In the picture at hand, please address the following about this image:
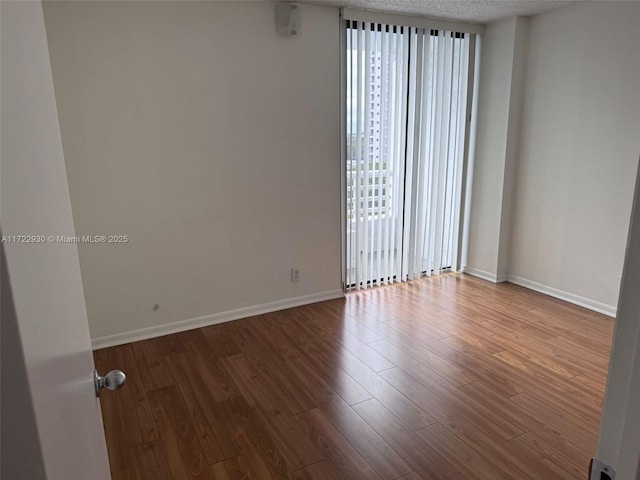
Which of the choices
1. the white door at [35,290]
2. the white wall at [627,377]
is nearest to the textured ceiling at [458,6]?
the white door at [35,290]

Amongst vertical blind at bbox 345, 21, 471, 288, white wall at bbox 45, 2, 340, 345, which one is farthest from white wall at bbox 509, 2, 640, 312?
white wall at bbox 45, 2, 340, 345

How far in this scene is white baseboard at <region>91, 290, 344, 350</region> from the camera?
10.5 feet

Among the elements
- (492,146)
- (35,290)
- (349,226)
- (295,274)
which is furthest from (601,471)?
(492,146)

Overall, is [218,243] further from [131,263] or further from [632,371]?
[632,371]

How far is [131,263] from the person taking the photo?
3.19m

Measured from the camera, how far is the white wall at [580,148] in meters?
3.33

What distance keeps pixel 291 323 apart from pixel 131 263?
50.7 inches

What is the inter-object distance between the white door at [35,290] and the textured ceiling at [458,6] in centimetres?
311

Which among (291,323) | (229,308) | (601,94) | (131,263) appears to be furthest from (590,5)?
(131,263)

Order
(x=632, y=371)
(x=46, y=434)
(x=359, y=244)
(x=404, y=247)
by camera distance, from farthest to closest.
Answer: (x=404, y=247) < (x=359, y=244) < (x=632, y=371) < (x=46, y=434)

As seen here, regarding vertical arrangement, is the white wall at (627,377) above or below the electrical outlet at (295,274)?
above

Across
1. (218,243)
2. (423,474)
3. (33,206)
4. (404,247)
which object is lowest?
(423,474)

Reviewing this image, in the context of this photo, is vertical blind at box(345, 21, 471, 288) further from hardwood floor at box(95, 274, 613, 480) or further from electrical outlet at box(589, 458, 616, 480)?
electrical outlet at box(589, 458, 616, 480)

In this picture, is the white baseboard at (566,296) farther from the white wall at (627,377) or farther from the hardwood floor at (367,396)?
the white wall at (627,377)
